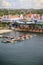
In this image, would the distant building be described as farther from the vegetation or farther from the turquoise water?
the turquoise water

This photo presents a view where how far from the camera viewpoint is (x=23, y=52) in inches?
76.5

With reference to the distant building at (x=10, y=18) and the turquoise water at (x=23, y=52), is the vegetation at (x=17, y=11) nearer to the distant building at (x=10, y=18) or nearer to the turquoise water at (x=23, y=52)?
the distant building at (x=10, y=18)

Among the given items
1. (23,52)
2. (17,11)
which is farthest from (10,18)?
(23,52)

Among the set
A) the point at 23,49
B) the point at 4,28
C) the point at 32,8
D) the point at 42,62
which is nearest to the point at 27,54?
the point at 23,49

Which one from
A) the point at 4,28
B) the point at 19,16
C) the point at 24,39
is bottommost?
the point at 24,39

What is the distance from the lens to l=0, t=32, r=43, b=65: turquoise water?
1.90 metres

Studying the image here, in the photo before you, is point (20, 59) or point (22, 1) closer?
point (20, 59)

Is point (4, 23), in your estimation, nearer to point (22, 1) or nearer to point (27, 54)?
point (22, 1)

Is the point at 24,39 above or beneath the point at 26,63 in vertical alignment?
above

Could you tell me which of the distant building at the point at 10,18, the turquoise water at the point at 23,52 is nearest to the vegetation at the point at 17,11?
the distant building at the point at 10,18

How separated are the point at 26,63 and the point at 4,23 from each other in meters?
0.62

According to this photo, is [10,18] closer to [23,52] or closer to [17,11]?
[17,11]

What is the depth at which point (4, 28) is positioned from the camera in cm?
208

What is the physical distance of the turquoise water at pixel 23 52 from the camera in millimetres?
1904
